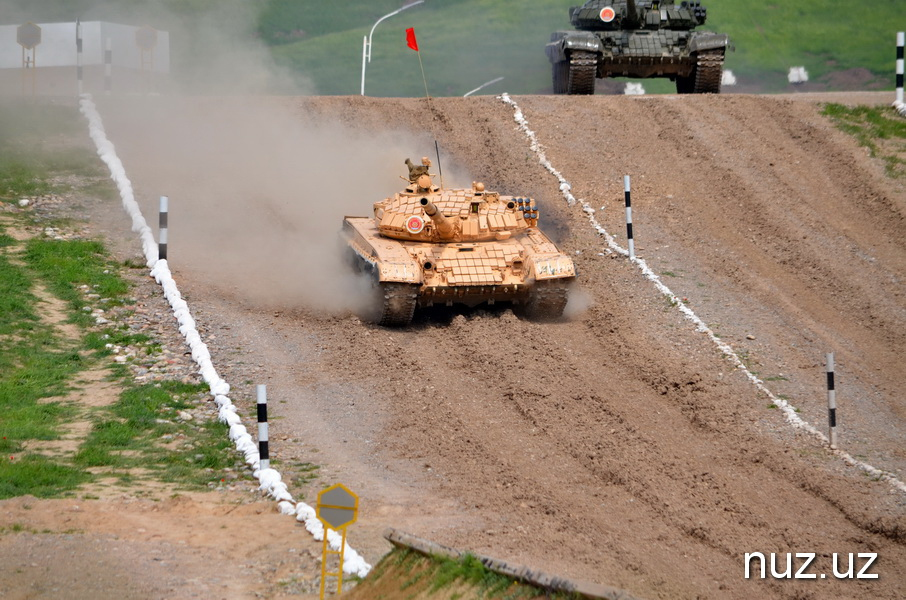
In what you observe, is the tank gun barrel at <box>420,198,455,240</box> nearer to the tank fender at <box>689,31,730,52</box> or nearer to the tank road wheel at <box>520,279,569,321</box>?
the tank road wheel at <box>520,279,569,321</box>

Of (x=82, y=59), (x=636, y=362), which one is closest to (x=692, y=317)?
(x=636, y=362)

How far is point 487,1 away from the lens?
49.2m

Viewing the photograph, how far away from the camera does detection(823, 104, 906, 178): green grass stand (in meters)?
22.7

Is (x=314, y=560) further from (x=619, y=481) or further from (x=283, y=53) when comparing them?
(x=283, y=53)

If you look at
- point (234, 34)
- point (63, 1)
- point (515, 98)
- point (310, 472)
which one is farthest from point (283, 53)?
point (310, 472)


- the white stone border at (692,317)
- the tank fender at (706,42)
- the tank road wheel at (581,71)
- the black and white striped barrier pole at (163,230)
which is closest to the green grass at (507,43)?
the tank road wheel at (581,71)

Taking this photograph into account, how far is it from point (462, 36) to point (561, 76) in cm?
1840

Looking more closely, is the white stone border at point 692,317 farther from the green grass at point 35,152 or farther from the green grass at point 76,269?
the green grass at point 35,152

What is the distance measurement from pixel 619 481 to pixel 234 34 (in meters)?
32.2

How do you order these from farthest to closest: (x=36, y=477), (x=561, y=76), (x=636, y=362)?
(x=561, y=76) → (x=636, y=362) → (x=36, y=477)

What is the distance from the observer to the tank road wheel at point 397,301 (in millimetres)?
15914

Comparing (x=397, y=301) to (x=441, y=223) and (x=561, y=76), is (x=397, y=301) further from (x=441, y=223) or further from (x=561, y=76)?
(x=561, y=76)

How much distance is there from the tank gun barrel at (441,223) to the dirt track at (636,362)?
1.33 metres

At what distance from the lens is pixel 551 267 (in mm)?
16438
